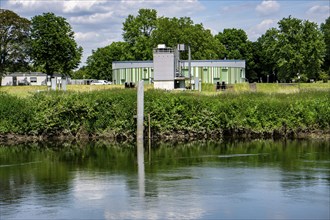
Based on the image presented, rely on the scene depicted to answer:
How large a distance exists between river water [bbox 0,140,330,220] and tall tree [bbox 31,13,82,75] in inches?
2100

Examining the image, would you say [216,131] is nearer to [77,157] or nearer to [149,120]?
[149,120]

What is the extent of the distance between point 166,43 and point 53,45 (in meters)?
16.7

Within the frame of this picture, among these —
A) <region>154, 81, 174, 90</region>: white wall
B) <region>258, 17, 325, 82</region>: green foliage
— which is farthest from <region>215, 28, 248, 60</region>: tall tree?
<region>154, 81, 174, 90</region>: white wall

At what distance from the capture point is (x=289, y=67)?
9912cm

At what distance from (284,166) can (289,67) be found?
247 ft

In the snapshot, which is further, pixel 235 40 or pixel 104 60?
pixel 104 60

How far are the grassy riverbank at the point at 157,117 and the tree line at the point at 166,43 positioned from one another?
48.9m

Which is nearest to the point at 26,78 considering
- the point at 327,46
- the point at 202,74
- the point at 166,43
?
the point at 166,43

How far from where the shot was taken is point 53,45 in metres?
86.1

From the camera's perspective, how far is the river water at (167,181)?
1755 centimetres

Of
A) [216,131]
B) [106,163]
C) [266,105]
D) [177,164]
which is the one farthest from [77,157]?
[266,105]

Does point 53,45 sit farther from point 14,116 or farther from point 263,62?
point 14,116

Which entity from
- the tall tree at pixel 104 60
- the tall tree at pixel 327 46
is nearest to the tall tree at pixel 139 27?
the tall tree at pixel 104 60

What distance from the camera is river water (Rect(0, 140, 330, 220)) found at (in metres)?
17.5
